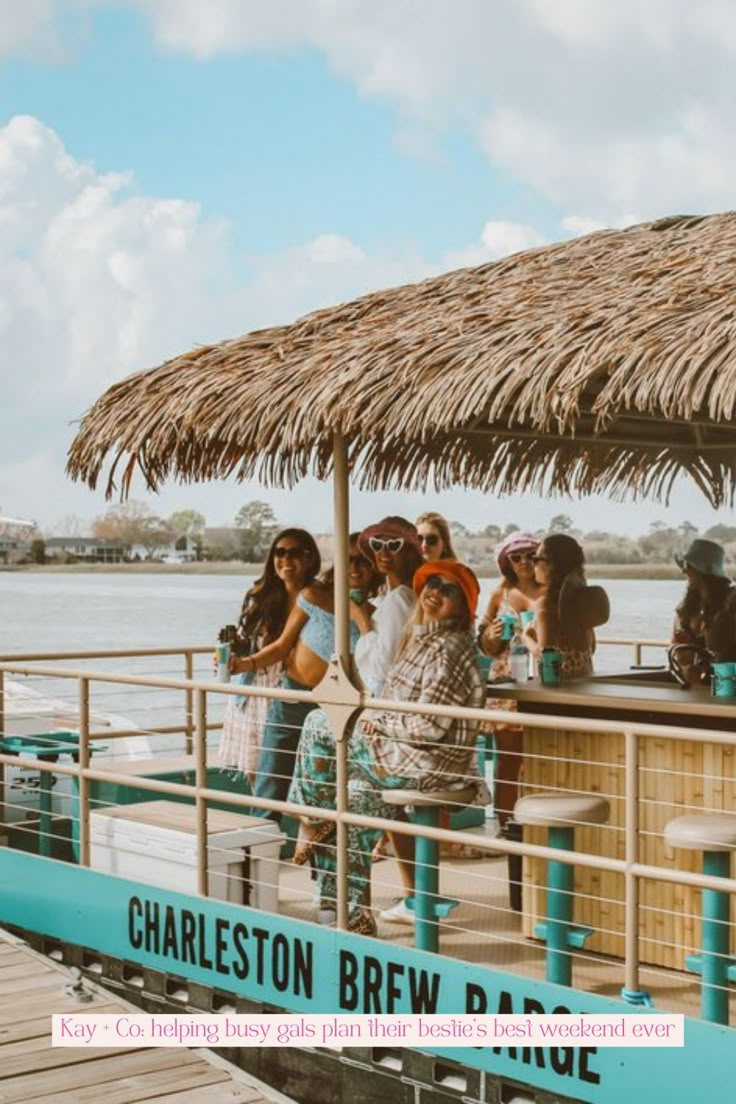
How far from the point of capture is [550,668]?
619 centimetres

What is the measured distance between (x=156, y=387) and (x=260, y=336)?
0.47 meters

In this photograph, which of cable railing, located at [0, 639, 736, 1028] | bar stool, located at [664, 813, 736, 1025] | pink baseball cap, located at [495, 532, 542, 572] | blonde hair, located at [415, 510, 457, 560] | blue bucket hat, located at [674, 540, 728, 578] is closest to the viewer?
bar stool, located at [664, 813, 736, 1025]

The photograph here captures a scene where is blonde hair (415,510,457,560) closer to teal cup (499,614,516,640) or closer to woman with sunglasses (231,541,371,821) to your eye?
teal cup (499,614,516,640)

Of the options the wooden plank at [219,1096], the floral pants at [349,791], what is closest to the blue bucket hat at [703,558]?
the floral pants at [349,791]

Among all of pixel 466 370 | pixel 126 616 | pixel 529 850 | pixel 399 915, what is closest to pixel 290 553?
pixel 399 915

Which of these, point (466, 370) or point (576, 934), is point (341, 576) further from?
point (576, 934)

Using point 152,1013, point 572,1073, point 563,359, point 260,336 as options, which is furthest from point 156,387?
point 572,1073

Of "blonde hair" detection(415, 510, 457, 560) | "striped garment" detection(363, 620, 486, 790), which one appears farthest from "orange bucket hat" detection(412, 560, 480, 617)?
"blonde hair" detection(415, 510, 457, 560)

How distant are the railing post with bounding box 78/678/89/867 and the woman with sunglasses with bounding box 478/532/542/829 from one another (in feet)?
5.78

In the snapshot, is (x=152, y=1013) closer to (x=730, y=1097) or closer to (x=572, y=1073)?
(x=572, y=1073)

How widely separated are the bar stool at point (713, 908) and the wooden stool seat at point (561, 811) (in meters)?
0.43

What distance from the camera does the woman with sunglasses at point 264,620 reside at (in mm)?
6809

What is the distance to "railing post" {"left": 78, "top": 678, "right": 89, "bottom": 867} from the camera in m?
6.44

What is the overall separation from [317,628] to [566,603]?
1.09 metres
